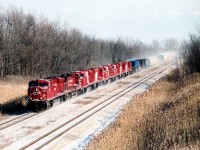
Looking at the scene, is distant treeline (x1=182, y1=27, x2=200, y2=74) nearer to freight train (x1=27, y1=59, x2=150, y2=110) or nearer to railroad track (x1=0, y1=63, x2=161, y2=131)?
freight train (x1=27, y1=59, x2=150, y2=110)

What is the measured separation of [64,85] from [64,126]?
10772 millimetres

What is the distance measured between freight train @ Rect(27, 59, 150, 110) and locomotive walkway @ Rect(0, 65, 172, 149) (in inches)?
37.6

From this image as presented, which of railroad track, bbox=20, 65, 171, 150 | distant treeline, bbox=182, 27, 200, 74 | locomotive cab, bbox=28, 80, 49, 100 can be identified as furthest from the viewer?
distant treeline, bbox=182, 27, 200, 74

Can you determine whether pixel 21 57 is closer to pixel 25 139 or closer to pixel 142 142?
pixel 25 139

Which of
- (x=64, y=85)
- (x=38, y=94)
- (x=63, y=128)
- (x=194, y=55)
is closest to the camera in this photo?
(x=63, y=128)

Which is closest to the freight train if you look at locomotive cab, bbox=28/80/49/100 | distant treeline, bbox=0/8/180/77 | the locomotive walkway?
locomotive cab, bbox=28/80/49/100

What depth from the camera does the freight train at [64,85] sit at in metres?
28.9

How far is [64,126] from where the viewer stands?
22.9m

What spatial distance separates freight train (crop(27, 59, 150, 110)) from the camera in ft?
94.9

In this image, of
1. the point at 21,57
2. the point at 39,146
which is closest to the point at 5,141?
the point at 39,146

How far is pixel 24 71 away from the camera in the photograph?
63906mm

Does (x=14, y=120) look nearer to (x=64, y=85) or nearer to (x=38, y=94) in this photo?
(x=38, y=94)

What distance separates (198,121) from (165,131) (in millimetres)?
1506

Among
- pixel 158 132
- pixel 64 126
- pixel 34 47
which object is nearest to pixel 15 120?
pixel 64 126
